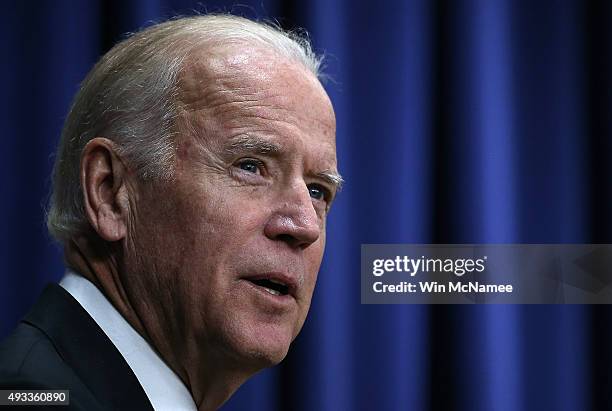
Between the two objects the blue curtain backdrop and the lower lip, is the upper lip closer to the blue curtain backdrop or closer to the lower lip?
the lower lip

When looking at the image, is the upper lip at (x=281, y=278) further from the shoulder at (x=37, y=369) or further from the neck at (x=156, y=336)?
the shoulder at (x=37, y=369)

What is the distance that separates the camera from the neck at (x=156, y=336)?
102 centimetres

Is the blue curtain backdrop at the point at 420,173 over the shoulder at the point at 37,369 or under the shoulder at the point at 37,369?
over

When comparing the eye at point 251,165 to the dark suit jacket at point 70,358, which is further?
the eye at point 251,165

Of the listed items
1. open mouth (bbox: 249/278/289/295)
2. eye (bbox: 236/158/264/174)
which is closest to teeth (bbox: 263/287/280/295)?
open mouth (bbox: 249/278/289/295)

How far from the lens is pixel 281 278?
3.27 feet

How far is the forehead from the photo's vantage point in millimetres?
1028

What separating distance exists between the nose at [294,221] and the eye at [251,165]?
Answer: 1.6 inches

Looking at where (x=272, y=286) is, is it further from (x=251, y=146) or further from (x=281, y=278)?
(x=251, y=146)

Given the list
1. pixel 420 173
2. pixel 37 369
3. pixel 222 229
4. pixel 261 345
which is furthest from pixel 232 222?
pixel 420 173

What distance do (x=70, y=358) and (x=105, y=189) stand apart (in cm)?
21

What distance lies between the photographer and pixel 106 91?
1.06m

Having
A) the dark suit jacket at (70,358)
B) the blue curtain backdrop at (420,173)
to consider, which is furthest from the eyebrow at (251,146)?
the blue curtain backdrop at (420,173)

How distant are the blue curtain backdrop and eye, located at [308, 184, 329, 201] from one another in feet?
1.61
